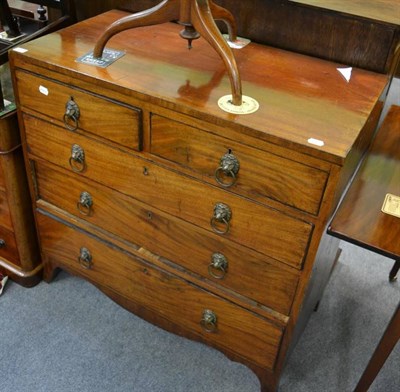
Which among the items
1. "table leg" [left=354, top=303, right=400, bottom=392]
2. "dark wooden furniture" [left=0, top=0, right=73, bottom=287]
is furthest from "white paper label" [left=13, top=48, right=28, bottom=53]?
"table leg" [left=354, top=303, right=400, bottom=392]

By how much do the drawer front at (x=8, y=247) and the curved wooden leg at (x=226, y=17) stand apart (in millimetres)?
973

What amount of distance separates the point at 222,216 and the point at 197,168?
127mm

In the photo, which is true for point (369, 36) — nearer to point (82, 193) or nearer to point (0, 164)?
point (82, 193)

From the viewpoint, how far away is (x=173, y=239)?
1274 mm

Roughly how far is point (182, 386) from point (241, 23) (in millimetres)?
1082

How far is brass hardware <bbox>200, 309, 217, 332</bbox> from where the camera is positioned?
1347 millimetres

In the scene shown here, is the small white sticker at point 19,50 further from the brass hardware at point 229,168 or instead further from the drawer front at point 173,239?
the brass hardware at point 229,168

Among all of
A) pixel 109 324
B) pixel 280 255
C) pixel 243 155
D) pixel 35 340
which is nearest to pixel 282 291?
pixel 280 255

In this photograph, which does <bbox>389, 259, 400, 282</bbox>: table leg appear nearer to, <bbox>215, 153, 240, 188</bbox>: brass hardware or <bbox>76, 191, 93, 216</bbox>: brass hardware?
<bbox>215, 153, 240, 188</bbox>: brass hardware

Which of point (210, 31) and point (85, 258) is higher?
point (210, 31)

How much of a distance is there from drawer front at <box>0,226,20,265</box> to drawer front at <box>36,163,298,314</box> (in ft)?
0.84

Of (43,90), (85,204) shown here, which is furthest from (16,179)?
(43,90)

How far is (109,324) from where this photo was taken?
163 centimetres

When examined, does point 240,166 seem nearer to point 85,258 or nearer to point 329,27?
point 329,27
